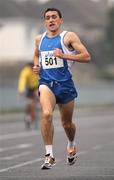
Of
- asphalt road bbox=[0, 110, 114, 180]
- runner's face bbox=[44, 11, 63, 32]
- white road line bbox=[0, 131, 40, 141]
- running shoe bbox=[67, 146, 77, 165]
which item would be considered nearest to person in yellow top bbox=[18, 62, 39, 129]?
asphalt road bbox=[0, 110, 114, 180]

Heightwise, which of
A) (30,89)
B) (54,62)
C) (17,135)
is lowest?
(17,135)

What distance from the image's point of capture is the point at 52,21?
38.5 feet

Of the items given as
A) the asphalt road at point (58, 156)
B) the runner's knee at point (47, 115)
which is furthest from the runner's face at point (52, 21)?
the asphalt road at point (58, 156)

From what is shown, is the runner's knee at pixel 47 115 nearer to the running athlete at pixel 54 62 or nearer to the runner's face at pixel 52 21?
the running athlete at pixel 54 62

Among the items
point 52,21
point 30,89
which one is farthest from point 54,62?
point 30,89

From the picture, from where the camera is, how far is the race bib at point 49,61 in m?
11.8

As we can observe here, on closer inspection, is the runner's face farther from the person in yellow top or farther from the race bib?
the person in yellow top

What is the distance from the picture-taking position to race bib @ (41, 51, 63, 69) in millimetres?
11750

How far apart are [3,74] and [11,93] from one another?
17.8 m

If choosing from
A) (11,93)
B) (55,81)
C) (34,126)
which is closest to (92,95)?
(11,93)

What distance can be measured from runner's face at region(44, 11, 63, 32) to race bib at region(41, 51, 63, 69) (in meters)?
0.30

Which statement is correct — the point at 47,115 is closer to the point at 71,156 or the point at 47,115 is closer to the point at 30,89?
the point at 71,156

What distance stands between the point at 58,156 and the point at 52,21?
13.6 ft

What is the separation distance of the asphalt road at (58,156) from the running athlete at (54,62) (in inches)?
23.9
